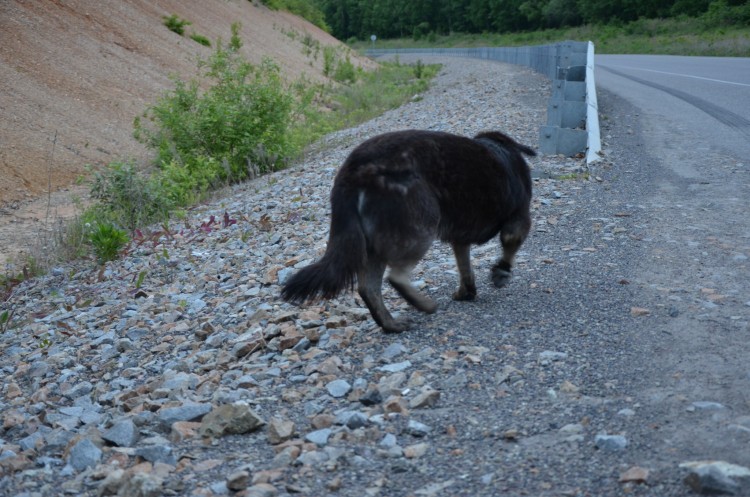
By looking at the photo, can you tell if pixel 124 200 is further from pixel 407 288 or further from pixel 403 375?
pixel 403 375

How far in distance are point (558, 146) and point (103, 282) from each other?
5702 millimetres

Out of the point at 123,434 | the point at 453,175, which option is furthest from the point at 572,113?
the point at 123,434

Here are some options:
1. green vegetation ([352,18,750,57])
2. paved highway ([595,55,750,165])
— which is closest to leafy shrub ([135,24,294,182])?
paved highway ([595,55,750,165])

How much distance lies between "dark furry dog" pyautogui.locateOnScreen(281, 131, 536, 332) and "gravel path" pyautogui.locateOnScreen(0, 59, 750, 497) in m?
0.41

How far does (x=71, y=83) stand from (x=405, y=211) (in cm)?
1532

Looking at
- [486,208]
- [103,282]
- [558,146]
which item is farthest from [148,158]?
[486,208]

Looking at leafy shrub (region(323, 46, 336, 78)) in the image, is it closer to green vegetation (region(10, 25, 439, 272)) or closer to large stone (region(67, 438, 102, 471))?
green vegetation (region(10, 25, 439, 272))

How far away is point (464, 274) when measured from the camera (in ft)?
18.8

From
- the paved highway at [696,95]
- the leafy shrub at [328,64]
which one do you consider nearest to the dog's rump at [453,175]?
the paved highway at [696,95]

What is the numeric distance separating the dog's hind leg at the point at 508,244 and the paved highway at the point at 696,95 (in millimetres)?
5392

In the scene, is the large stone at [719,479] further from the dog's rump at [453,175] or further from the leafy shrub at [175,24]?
the leafy shrub at [175,24]

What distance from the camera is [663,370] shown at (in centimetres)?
429

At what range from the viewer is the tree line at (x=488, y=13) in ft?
196

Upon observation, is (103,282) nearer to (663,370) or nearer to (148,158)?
(663,370)
